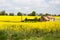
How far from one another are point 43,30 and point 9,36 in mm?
9593

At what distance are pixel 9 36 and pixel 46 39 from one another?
3.70 m

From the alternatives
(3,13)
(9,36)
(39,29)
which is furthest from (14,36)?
(3,13)

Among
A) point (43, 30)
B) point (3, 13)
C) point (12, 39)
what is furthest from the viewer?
point (3, 13)

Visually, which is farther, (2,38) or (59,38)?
(59,38)

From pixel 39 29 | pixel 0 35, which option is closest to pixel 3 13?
pixel 39 29

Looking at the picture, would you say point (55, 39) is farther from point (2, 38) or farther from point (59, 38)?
point (2, 38)

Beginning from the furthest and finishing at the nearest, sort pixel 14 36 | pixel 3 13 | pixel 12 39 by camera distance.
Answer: pixel 3 13 → pixel 14 36 → pixel 12 39

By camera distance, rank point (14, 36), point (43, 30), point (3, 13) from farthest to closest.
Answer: point (3, 13) < point (43, 30) < point (14, 36)

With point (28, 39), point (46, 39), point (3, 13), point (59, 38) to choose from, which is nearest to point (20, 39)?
point (28, 39)

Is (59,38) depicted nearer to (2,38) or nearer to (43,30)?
(2,38)

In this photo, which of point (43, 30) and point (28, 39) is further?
point (43, 30)

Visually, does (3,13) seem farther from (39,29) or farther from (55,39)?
(55,39)

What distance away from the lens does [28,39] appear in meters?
23.0

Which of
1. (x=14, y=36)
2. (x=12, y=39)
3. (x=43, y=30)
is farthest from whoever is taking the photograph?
(x=43, y=30)
